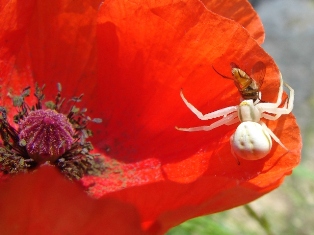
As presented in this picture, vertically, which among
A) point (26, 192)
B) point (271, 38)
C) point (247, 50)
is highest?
point (26, 192)

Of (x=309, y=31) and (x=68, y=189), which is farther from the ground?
(x=68, y=189)

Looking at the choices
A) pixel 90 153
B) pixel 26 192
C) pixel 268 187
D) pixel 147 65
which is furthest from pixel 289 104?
pixel 26 192

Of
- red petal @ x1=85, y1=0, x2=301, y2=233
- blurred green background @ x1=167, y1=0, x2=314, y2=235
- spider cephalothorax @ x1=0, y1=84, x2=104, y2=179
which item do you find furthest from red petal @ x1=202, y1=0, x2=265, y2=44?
blurred green background @ x1=167, y1=0, x2=314, y2=235

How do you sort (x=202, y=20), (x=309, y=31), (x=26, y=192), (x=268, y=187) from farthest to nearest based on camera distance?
(x=309, y=31)
(x=202, y=20)
(x=268, y=187)
(x=26, y=192)

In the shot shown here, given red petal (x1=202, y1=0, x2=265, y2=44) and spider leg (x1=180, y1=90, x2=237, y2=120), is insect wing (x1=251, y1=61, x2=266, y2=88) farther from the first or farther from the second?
red petal (x1=202, y1=0, x2=265, y2=44)

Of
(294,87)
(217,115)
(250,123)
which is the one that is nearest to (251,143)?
(250,123)

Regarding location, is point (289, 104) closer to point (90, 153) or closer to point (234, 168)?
point (234, 168)

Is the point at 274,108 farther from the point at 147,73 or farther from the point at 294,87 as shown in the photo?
the point at 294,87

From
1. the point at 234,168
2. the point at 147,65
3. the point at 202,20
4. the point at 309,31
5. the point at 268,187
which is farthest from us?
the point at 309,31

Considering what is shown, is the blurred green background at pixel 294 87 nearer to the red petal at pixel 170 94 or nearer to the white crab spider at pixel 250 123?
the red petal at pixel 170 94
